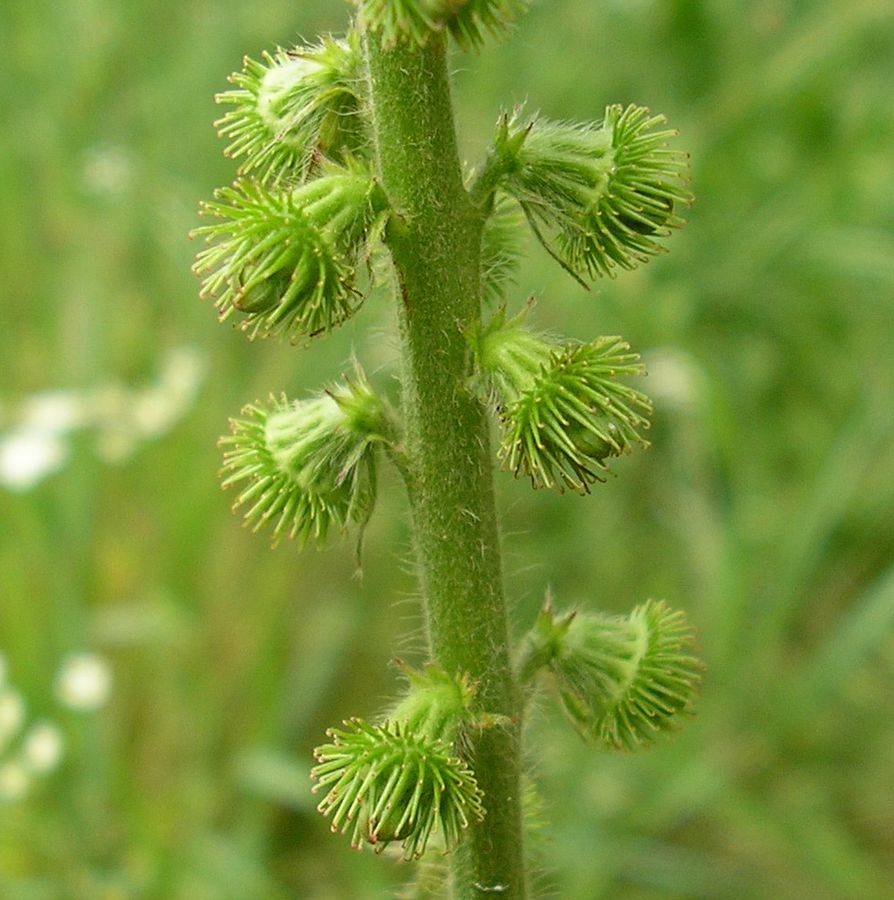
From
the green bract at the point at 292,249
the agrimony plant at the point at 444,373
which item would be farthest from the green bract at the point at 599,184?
the green bract at the point at 292,249

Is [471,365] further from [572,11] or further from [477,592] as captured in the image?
[572,11]

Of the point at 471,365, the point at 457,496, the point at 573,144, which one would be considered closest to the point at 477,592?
the point at 457,496

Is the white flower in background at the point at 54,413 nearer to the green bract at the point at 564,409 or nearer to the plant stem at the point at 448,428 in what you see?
the plant stem at the point at 448,428

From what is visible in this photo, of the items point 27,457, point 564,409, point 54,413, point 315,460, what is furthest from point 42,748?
point 564,409

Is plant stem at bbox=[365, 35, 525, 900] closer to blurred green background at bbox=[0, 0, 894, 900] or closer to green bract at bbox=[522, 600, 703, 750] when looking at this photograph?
green bract at bbox=[522, 600, 703, 750]

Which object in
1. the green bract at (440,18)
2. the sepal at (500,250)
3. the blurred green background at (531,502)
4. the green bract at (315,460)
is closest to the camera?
the green bract at (440,18)

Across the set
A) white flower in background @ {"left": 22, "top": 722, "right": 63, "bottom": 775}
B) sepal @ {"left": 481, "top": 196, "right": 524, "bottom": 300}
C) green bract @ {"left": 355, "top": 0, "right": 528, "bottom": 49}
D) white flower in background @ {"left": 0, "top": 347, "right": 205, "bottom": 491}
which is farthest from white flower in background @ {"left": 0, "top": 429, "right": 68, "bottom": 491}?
green bract @ {"left": 355, "top": 0, "right": 528, "bottom": 49}
